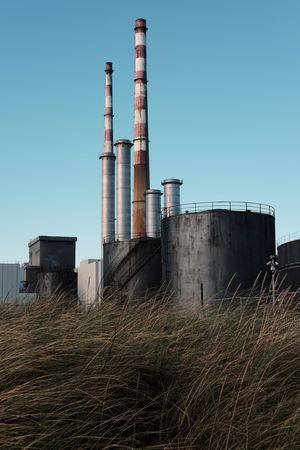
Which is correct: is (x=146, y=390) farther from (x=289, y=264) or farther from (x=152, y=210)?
(x=152, y=210)

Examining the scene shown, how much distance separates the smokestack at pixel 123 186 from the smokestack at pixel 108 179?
10.3 ft

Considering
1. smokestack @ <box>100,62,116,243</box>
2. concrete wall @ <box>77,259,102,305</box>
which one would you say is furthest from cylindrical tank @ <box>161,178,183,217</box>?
concrete wall @ <box>77,259,102,305</box>

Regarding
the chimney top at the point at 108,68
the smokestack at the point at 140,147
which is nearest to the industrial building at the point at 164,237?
the smokestack at the point at 140,147

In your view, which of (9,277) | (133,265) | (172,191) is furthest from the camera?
(9,277)

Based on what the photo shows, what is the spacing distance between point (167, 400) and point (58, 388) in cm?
72

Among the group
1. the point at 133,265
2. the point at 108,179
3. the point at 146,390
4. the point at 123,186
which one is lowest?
the point at 146,390

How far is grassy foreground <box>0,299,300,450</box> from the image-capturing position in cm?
354

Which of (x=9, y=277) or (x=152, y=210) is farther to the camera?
(x=9, y=277)

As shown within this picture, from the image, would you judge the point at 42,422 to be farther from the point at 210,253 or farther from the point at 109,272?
the point at 109,272

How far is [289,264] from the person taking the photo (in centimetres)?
2331

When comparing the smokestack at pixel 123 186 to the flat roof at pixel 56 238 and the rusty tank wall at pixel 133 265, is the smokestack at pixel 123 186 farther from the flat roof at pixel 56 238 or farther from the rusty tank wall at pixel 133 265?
the rusty tank wall at pixel 133 265

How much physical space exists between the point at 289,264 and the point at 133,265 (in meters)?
9.26

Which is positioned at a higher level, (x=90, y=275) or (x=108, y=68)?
(x=108, y=68)

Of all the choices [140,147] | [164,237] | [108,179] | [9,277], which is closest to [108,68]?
[108,179]
